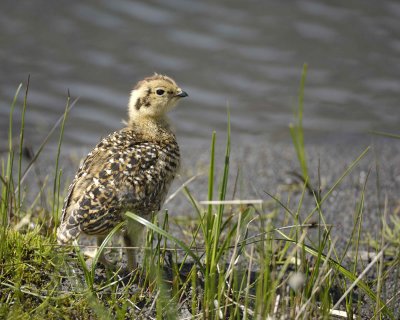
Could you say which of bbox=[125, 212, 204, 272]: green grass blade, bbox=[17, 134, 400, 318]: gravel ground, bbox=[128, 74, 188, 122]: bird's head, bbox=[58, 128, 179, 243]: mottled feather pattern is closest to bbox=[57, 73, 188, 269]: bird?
bbox=[58, 128, 179, 243]: mottled feather pattern

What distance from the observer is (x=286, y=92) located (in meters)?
9.45

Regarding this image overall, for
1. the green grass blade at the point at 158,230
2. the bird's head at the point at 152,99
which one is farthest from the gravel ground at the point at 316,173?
the green grass blade at the point at 158,230

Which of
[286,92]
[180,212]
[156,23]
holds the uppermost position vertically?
[156,23]

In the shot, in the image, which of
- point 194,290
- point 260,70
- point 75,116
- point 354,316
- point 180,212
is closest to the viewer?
point 194,290

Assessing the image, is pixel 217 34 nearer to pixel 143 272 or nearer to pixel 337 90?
pixel 337 90

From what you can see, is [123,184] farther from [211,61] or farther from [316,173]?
[211,61]

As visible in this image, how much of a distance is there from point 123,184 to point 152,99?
1.19 metres

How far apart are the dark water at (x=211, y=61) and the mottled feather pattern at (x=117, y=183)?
11.9 ft

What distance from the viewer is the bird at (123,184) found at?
14.5 feet

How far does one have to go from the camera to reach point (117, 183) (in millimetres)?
4609

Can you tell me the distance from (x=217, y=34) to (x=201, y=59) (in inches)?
22.1

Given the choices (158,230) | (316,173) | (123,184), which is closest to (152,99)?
(123,184)

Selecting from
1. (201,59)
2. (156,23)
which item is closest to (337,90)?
(201,59)

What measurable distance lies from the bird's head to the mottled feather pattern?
1.41 feet
